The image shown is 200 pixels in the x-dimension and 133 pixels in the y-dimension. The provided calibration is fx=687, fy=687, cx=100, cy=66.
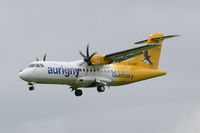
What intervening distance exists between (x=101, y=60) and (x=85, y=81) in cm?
231

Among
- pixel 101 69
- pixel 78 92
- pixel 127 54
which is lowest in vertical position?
pixel 78 92

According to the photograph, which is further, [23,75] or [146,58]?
[146,58]

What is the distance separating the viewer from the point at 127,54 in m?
51.5

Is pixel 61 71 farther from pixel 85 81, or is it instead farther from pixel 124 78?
pixel 124 78

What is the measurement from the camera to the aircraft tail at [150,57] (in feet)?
178

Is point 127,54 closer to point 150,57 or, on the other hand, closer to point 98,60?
point 98,60

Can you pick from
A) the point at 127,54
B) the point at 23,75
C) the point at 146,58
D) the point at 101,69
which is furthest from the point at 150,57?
the point at 23,75

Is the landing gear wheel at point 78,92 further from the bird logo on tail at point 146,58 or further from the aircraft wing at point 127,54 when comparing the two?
the bird logo on tail at point 146,58

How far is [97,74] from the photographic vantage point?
51.4m

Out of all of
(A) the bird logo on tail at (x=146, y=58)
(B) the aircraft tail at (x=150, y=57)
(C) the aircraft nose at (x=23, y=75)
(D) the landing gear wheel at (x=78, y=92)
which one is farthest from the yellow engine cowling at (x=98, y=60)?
(C) the aircraft nose at (x=23, y=75)

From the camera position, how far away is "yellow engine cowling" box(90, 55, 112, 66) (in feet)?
168

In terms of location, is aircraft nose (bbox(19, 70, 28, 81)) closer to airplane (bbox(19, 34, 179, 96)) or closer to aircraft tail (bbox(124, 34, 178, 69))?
airplane (bbox(19, 34, 179, 96))

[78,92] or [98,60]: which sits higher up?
[98,60]

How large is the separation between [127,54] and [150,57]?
417 cm
